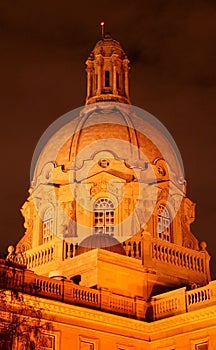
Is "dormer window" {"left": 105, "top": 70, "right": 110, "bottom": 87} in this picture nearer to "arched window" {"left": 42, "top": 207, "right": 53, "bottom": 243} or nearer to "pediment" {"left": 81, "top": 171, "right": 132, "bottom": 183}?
"pediment" {"left": 81, "top": 171, "right": 132, "bottom": 183}

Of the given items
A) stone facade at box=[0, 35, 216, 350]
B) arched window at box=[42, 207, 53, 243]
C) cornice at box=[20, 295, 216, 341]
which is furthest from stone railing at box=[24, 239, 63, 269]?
cornice at box=[20, 295, 216, 341]

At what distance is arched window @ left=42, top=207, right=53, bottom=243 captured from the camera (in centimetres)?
6519

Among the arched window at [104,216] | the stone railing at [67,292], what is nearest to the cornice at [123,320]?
the stone railing at [67,292]

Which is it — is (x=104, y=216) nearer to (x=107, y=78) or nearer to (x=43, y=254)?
(x=43, y=254)

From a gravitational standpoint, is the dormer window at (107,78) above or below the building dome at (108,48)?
below

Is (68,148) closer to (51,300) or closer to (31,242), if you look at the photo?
(31,242)

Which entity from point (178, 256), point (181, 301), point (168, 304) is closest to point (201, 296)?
point (181, 301)

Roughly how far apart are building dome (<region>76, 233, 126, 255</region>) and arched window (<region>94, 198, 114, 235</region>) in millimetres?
5377

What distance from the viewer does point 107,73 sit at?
7725 centimetres

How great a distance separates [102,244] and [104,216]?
8.31 metres

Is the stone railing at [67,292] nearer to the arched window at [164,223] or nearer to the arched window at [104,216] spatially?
the arched window at [104,216]

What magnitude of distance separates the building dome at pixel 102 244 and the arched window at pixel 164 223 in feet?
27.3

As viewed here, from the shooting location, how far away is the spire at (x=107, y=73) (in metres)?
76.2

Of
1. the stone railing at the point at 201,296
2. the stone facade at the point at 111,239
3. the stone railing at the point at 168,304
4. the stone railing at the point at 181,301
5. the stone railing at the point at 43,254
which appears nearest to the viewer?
the stone facade at the point at 111,239
